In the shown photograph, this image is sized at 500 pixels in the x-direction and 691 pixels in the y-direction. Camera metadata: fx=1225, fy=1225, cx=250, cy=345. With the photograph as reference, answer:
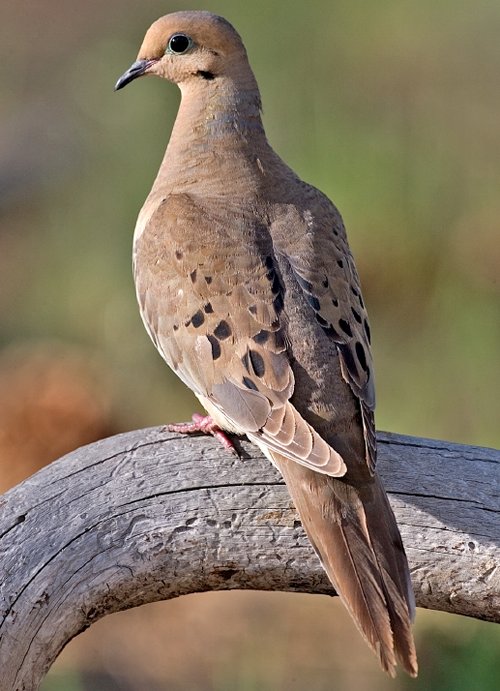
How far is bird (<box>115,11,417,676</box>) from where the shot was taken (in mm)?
2881

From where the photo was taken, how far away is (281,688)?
502cm

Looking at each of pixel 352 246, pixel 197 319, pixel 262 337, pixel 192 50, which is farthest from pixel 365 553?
pixel 352 246

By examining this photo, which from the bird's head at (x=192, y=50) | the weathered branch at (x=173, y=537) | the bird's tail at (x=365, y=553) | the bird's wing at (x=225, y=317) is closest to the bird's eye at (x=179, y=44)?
the bird's head at (x=192, y=50)

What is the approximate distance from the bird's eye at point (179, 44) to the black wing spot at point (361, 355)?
3.95 ft

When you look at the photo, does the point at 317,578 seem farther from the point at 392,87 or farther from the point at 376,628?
the point at 392,87

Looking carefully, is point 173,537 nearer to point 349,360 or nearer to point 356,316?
point 349,360

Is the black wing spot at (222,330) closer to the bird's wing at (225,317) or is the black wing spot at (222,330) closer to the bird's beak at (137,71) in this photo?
the bird's wing at (225,317)

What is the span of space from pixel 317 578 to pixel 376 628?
16.1 inches

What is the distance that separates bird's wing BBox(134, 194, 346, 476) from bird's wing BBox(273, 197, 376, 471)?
0.25 feet

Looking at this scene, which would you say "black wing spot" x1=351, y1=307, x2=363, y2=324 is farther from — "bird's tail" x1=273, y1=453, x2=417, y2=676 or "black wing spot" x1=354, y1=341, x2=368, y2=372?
"bird's tail" x1=273, y1=453, x2=417, y2=676

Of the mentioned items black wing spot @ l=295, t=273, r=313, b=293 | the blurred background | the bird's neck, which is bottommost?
the blurred background

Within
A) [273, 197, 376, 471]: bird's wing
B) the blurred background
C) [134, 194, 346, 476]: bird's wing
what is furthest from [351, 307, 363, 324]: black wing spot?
the blurred background

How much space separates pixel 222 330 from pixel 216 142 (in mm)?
818

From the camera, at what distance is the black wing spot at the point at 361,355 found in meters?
3.24
